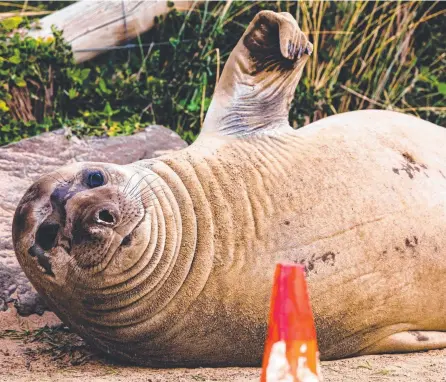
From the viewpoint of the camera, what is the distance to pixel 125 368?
3740mm

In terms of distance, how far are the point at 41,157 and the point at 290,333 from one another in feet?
11.2

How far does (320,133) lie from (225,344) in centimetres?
108

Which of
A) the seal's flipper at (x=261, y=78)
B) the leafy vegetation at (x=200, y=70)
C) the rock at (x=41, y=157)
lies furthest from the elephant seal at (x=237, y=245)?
the leafy vegetation at (x=200, y=70)

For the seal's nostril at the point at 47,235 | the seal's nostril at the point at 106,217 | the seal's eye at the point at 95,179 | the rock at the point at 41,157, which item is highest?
the seal's eye at the point at 95,179

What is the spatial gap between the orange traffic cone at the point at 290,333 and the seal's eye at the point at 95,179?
143 cm

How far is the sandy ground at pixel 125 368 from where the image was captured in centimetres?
350

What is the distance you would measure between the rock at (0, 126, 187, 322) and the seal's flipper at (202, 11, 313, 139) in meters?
1.30

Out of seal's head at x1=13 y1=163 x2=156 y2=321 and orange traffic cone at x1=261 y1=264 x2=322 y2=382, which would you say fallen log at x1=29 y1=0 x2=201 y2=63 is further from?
orange traffic cone at x1=261 y1=264 x2=322 y2=382

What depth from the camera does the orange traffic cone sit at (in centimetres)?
233

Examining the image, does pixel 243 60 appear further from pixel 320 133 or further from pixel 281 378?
pixel 281 378

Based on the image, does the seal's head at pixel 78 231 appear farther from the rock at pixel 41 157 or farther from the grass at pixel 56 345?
the rock at pixel 41 157

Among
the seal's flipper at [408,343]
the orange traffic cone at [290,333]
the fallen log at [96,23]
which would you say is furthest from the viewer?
the fallen log at [96,23]

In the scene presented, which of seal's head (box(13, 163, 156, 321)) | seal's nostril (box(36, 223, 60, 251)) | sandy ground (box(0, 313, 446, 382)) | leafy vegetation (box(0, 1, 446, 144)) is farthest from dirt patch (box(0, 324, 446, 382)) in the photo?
leafy vegetation (box(0, 1, 446, 144))

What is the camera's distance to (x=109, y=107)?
250 inches
